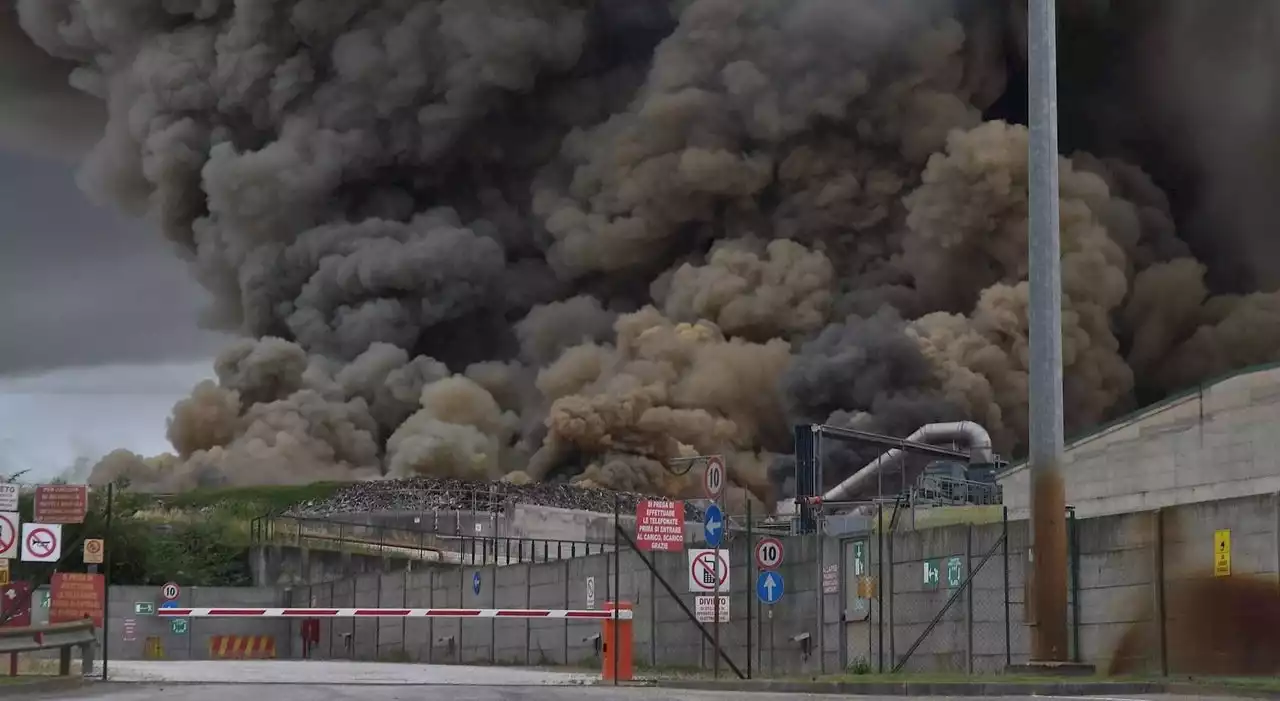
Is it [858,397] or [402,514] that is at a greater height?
[858,397]

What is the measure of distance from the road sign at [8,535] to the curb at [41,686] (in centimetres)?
193

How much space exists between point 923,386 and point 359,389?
2263 centimetres

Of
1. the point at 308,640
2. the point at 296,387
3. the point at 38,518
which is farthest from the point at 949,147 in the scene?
the point at 38,518

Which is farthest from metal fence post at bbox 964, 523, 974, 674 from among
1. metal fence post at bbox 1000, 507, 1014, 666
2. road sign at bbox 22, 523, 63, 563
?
road sign at bbox 22, 523, 63, 563

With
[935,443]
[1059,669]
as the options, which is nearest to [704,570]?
[1059,669]

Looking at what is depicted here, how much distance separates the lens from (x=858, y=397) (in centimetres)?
5950

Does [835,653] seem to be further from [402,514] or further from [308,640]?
[402,514]

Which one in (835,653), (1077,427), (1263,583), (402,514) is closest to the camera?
(1263,583)

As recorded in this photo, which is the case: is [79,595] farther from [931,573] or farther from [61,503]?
[931,573]

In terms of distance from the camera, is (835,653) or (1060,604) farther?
(835,653)

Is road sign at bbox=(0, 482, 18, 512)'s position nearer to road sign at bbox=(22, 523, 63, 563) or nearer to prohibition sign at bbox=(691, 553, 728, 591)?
road sign at bbox=(22, 523, 63, 563)

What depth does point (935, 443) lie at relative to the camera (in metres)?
54.3

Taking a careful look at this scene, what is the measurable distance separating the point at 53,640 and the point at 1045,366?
11264 mm

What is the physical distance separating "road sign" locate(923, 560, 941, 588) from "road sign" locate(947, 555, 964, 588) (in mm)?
283
